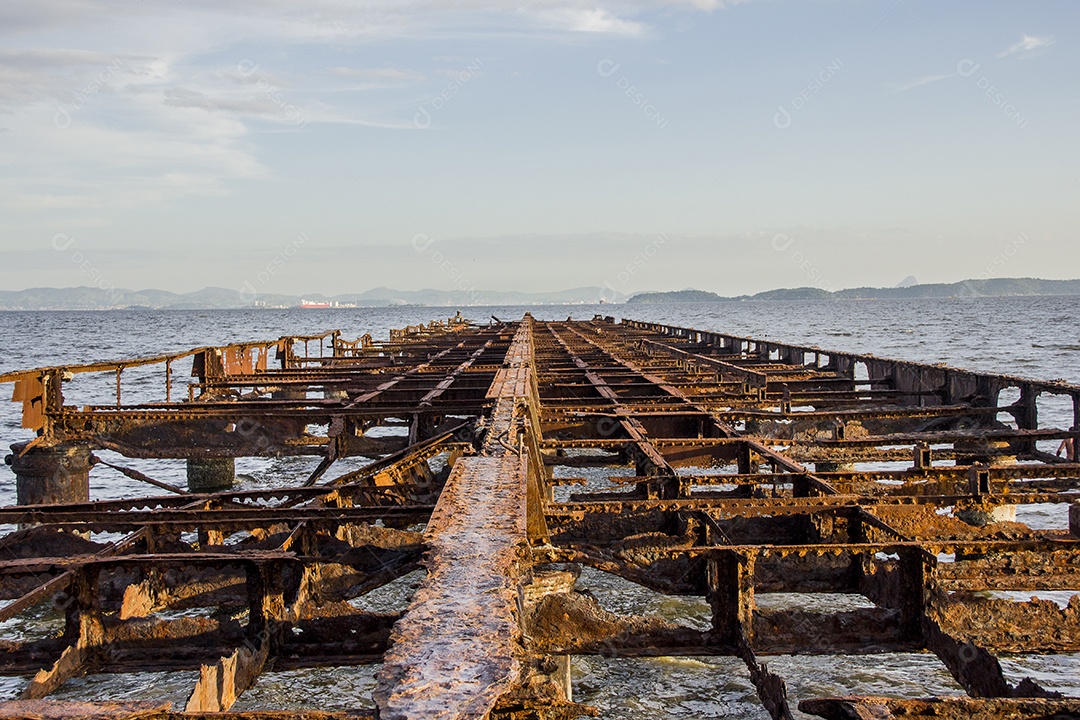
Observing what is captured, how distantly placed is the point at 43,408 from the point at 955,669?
10548 millimetres

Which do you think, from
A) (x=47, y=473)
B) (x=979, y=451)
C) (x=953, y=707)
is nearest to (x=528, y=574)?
(x=953, y=707)

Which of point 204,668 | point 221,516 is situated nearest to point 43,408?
point 221,516

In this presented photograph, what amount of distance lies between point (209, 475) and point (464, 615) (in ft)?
52.5

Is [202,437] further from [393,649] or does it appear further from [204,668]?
[393,649]

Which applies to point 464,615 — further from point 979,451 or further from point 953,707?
point 979,451

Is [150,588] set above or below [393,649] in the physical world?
below

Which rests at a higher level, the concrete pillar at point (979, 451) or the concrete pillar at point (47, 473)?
the concrete pillar at point (979, 451)

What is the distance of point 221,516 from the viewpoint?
5.87 metres

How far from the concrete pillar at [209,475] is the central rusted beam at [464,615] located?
1401 cm

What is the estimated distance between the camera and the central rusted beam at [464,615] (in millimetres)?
2287

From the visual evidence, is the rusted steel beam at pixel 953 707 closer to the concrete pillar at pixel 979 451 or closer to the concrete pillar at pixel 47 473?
the concrete pillar at pixel 979 451

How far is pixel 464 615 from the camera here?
9.30 ft

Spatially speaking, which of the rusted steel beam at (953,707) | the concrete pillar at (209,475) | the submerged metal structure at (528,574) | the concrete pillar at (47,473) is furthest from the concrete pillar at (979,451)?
the concrete pillar at (209,475)

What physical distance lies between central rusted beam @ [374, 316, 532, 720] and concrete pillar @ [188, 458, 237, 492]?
46.0ft
